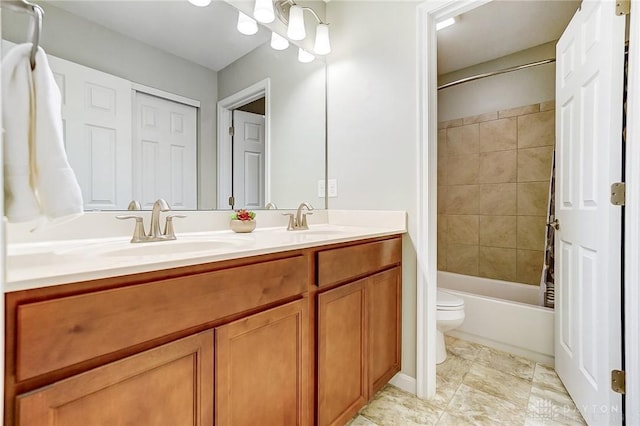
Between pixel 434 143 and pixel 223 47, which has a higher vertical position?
pixel 223 47

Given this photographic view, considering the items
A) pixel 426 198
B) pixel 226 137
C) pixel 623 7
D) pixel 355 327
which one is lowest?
pixel 355 327

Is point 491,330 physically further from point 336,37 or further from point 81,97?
point 81,97

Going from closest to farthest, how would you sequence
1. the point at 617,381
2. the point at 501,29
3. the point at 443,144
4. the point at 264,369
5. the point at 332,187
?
the point at 264,369, the point at 617,381, the point at 332,187, the point at 501,29, the point at 443,144

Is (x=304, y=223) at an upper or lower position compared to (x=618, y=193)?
lower

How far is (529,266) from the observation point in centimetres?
262

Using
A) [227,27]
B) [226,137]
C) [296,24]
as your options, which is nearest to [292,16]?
[296,24]

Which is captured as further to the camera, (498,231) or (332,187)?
(498,231)

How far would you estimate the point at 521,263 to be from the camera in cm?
266

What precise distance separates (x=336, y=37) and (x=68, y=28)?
141 centimetres

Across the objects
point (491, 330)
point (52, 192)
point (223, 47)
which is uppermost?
point (223, 47)

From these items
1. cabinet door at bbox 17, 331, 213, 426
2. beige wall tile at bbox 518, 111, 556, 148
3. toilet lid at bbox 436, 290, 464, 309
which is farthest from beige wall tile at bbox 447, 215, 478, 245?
cabinet door at bbox 17, 331, 213, 426

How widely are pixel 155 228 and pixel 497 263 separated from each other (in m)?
2.80

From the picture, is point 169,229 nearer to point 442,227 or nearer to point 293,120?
point 293,120

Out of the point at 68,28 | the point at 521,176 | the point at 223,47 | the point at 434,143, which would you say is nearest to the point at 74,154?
the point at 68,28
